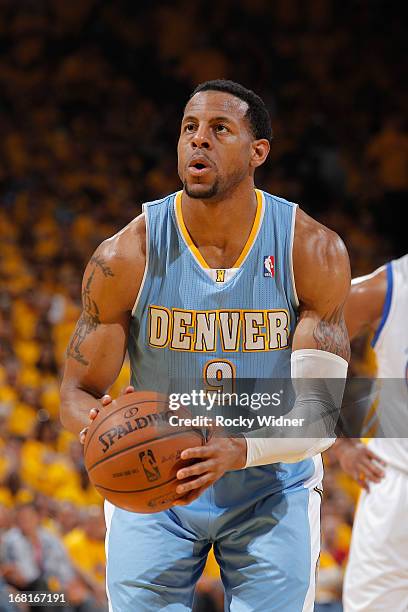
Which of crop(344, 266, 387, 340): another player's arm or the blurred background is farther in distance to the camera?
the blurred background

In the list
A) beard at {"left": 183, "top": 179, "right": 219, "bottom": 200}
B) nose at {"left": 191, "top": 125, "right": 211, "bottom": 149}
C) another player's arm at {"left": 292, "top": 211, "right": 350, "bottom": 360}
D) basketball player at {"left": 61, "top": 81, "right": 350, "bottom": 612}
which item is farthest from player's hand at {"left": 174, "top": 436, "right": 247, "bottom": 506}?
nose at {"left": 191, "top": 125, "right": 211, "bottom": 149}

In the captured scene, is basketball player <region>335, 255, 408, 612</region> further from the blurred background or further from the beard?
the blurred background

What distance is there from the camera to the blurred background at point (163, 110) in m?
11.6

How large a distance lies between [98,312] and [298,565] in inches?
39.4

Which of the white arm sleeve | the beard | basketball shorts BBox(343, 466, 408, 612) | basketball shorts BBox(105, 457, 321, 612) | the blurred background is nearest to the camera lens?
the white arm sleeve

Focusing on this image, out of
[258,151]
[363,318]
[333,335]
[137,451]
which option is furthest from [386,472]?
[137,451]

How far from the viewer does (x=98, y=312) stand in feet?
10.2

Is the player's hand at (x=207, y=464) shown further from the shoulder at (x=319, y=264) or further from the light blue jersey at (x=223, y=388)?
the shoulder at (x=319, y=264)

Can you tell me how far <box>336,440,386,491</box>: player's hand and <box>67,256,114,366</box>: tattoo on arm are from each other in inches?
57.7

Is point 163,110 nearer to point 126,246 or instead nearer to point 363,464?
point 363,464

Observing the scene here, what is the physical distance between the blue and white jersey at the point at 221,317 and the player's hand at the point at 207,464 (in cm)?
38

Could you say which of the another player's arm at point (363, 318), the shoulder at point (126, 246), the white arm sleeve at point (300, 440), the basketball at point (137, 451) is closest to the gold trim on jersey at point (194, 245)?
the shoulder at point (126, 246)

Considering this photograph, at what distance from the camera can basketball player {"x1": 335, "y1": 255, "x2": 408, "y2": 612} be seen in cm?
385

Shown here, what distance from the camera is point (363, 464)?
405cm
